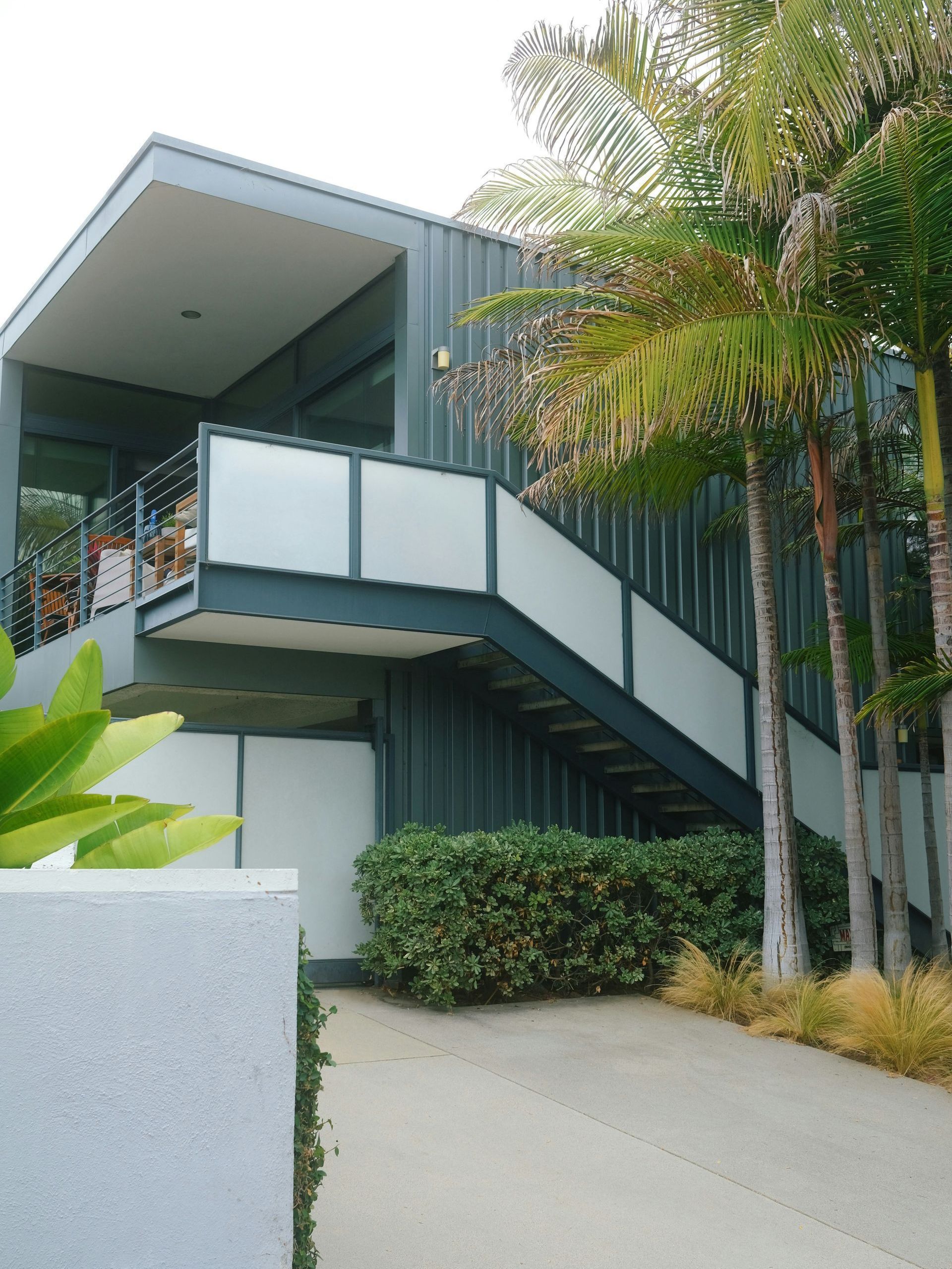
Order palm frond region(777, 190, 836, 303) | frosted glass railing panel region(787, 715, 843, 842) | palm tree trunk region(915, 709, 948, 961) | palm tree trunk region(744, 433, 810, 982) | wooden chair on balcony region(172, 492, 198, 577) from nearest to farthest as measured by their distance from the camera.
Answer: palm frond region(777, 190, 836, 303) < palm tree trunk region(744, 433, 810, 982) < wooden chair on balcony region(172, 492, 198, 577) < palm tree trunk region(915, 709, 948, 961) < frosted glass railing panel region(787, 715, 843, 842)

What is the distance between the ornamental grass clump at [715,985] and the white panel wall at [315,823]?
2751mm

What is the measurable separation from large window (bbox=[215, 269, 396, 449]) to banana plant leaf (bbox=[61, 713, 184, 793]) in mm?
9497

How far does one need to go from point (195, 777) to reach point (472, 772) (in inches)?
109

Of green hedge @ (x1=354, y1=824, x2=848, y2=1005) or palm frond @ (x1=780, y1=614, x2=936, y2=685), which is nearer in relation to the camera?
green hedge @ (x1=354, y1=824, x2=848, y2=1005)

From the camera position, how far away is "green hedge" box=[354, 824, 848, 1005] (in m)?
8.62

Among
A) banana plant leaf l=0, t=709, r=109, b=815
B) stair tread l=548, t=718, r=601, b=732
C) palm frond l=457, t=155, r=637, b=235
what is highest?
palm frond l=457, t=155, r=637, b=235

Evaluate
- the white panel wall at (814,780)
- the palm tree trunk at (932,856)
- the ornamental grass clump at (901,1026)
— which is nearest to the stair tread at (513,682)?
the white panel wall at (814,780)

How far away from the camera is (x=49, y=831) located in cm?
254

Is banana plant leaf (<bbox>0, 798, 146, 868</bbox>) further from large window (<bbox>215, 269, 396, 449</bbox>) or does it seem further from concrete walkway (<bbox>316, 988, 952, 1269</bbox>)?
large window (<bbox>215, 269, 396, 449</bbox>)

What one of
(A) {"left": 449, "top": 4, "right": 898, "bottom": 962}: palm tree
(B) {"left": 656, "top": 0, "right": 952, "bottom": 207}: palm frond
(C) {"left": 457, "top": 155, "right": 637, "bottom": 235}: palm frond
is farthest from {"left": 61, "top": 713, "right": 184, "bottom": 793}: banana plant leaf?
(C) {"left": 457, "top": 155, "right": 637, "bottom": 235}: palm frond

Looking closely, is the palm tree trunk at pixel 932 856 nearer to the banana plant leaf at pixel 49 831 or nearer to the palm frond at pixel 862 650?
the palm frond at pixel 862 650

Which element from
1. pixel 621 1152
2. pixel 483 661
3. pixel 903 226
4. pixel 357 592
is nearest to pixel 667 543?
pixel 483 661

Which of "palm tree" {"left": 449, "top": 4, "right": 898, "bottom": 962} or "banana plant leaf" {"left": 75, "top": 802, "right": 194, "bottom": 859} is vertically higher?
"palm tree" {"left": 449, "top": 4, "right": 898, "bottom": 962}

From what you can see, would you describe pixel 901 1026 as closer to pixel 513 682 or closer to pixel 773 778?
pixel 773 778
